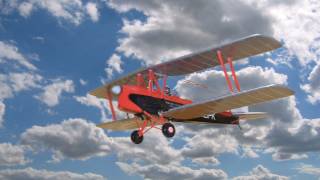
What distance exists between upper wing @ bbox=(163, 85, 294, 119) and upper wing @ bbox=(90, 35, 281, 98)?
8.34ft

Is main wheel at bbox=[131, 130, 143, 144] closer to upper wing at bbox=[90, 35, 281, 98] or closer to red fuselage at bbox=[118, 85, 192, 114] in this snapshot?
red fuselage at bbox=[118, 85, 192, 114]

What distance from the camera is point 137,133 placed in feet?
73.8

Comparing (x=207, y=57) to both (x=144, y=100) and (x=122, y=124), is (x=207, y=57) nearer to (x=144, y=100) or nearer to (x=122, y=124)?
(x=144, y=100)

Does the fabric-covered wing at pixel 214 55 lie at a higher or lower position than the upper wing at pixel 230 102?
higher

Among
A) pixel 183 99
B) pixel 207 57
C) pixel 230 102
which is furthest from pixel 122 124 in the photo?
pixel 230 102

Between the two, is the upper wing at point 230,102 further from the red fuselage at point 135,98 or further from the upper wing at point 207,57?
the upper wing at point 207,57

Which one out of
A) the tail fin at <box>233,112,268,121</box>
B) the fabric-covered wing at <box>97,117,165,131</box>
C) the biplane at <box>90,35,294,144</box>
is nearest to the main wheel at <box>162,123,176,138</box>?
the biplane at <box>90,35,294,144</box>

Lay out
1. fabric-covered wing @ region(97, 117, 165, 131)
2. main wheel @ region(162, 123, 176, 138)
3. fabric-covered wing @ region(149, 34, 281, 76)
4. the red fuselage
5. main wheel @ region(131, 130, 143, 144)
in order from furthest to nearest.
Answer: fabric-covered wing @ region(97, 117, 165, 131) → main wheel @ region(131, 130, 143, 144) → main wheel @ region(162, 123, 176, 138) → the red fuselage → fabric-covered wing @ region(149, 34, 281, 76)

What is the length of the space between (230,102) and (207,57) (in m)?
2.90

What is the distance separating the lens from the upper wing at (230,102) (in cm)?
1834

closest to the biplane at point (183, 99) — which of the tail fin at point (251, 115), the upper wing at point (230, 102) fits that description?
the upper wing at point (230, 102)

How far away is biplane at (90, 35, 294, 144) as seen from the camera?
19477mm

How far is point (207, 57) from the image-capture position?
21.6 metres

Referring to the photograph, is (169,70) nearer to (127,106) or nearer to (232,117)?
(127,106)
